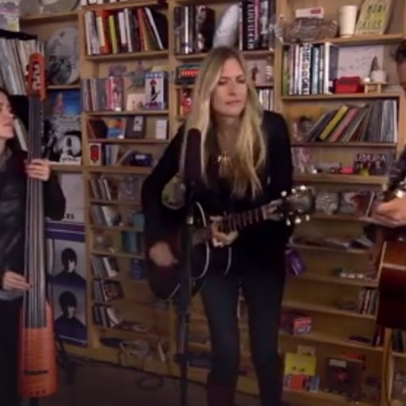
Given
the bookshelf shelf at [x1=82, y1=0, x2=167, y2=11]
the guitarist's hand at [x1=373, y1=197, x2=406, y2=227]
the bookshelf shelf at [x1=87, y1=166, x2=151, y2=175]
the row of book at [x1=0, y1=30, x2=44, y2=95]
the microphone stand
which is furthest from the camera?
the row of book at [x1=0, y1=30, x2=44, y2=95]

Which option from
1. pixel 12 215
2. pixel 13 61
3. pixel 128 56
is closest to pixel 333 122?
pixel 128 56

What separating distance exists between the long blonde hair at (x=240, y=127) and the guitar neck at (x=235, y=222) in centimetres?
7

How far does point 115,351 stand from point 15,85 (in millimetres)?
1590

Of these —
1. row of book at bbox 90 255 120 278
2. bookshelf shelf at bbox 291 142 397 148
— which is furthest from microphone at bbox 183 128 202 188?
row of book at bbox 90 255 120 278

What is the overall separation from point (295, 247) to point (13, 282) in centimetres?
137

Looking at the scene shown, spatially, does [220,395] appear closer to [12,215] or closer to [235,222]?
[235,222]

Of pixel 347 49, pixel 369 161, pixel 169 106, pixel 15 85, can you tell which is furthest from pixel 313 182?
pixel 15 85

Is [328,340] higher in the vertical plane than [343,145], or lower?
lower

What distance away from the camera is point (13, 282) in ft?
6.95

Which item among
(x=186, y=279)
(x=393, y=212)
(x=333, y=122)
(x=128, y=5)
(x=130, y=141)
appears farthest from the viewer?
(x=130, y=141)

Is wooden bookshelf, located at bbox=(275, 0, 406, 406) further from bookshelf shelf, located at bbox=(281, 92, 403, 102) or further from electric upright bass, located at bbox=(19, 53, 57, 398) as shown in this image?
electric upright bass, located at bbox=(19, 53, 57, 398)

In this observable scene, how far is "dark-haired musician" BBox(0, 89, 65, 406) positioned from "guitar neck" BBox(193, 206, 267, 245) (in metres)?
0.54

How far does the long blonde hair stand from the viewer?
2074mm

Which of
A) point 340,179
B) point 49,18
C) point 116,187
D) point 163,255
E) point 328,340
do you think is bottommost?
point 328,340
